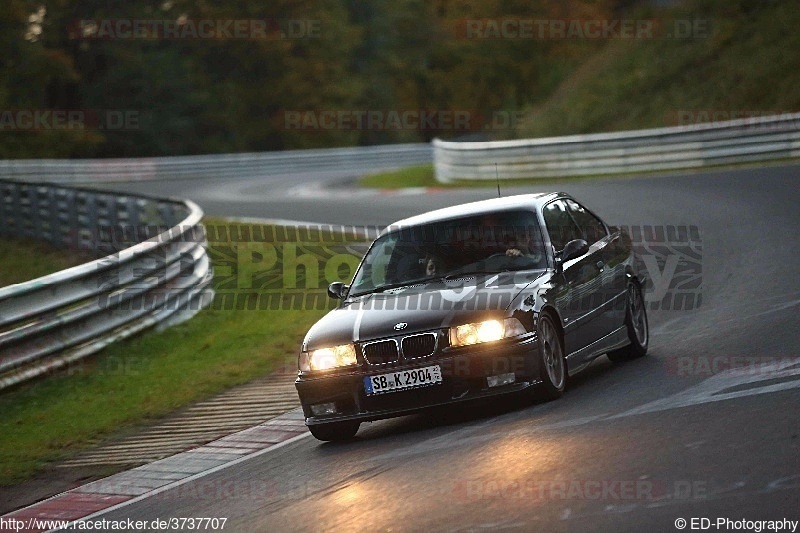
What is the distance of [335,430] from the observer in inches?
362

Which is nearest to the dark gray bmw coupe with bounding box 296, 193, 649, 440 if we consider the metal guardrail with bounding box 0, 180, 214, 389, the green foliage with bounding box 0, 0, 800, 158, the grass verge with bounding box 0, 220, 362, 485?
the grass verge with bounding box 0, 220, 362, 485

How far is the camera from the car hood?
8.74 m

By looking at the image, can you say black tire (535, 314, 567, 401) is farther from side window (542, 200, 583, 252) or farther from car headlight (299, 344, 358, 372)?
car headlight (299, 344, 358, 372)

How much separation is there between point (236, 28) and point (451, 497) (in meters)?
73.1

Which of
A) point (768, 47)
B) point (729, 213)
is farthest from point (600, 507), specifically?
point (768, 47)

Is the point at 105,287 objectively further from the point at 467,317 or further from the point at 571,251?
the point at 467,317

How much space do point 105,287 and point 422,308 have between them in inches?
223

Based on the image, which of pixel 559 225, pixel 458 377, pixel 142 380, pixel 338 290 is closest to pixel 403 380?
pixel 458 377

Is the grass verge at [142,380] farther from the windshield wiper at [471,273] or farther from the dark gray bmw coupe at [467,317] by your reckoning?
the windshield wiper at [471,273]

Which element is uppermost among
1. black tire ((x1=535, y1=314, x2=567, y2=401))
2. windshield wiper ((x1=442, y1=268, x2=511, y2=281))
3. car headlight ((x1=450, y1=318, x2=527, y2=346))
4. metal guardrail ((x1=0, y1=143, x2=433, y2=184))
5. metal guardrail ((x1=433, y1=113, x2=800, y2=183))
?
windshield wiper ((x1=442, y1=268, x2=511, y2=281))

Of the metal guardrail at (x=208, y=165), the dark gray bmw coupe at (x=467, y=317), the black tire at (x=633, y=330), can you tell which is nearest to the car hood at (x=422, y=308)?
the dark gray bmw coupe at (x=467, y=317)

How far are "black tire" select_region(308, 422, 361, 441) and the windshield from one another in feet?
3.62

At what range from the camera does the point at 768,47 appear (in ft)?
114

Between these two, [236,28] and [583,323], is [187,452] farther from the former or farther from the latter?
[236,28]
